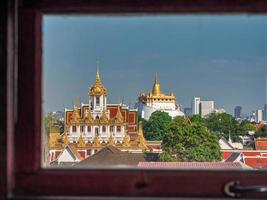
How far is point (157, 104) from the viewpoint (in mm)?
1273

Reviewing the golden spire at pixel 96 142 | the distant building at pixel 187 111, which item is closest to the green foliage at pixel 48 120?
the golden spire at pixel 96 142

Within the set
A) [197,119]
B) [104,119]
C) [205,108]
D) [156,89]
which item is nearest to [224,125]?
[197,119]

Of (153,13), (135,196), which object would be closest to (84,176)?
(135,196)

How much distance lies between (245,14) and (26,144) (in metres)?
0.41

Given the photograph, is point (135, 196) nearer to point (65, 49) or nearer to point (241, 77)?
point (65, 49)

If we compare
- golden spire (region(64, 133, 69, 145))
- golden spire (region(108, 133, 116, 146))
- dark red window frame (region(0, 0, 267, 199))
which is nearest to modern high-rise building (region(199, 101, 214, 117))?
golden spire (region(108, 133, 116, 146))

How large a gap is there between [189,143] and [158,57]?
297 mm

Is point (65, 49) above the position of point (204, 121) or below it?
above

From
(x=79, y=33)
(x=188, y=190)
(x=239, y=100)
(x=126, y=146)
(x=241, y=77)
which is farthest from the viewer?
(x=241, y=77)

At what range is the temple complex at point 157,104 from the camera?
1.26m

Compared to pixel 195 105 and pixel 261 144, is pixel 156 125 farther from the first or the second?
pixel 261 144

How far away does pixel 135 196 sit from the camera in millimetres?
777

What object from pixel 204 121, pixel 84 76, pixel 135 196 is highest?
pixel 84 76

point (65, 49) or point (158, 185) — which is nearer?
point (158, 185)
